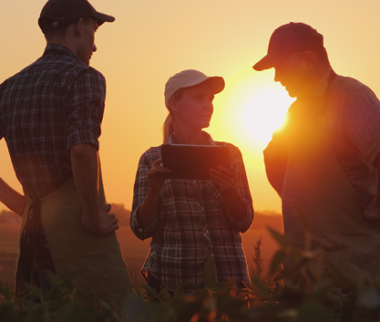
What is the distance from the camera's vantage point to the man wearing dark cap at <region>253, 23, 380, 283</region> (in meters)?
2.09

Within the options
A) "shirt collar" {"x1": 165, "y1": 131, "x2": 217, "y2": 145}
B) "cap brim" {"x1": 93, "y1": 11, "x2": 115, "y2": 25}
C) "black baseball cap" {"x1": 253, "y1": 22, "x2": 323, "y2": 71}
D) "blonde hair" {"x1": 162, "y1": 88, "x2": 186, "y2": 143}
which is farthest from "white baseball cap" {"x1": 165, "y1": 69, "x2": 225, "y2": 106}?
"cap brim" {"x1": 93, "y1": 11, "x2": 115, "y2": 25}

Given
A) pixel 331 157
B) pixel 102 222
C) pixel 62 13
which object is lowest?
pixel 102 222

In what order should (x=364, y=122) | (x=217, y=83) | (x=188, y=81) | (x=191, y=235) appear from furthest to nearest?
(x=217, y=83)
(x=188, y=81)
(x=191, y=235)
(x=364, y=122)

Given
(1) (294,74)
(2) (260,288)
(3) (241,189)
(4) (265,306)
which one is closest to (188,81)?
(3) (241,189)

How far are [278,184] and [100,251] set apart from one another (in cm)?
116

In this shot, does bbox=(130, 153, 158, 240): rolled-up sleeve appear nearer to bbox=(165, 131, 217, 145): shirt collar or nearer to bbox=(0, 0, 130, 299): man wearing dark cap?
bbox=(165, 131, 217, 145): shirt collar

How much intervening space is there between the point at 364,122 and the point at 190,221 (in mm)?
1408

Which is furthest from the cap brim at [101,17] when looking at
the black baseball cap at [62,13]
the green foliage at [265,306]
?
the green foliage at [265,306]

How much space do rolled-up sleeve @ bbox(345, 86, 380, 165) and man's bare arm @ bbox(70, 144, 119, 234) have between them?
133 cm

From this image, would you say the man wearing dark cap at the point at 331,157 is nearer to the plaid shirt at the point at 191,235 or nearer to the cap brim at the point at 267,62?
the cap brim at the point at 267,62

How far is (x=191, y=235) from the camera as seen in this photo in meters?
3.05

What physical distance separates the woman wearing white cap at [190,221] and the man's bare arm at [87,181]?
0.67 metres

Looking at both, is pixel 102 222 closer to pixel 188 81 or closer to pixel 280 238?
pixel 188 81

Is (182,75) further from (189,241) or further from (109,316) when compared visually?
(109,316)
